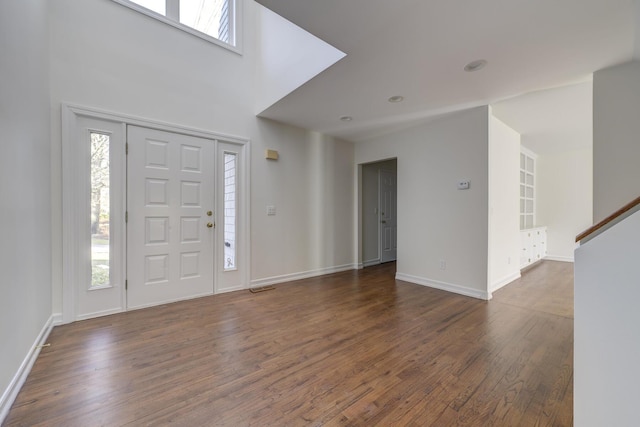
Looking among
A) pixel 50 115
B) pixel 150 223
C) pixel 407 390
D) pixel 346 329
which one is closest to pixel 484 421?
pixel 407 390

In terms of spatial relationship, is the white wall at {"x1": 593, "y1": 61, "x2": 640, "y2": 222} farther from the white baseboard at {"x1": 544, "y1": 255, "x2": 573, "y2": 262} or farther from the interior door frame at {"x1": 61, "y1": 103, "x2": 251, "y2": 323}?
Result: the interior door frame at {"x1": 61, "y1": 103, "x2": 251, "y2": 323}

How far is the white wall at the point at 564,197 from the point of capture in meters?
5.39

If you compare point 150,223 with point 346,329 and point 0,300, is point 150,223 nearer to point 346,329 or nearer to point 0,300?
point 0,300

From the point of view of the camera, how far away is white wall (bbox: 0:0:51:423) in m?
1.48

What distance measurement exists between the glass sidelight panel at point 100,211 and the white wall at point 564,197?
8081mm

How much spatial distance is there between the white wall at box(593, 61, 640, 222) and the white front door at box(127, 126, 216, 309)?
4.06 m

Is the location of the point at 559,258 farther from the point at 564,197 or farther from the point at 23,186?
the point at 23,186

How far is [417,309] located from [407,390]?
140 centimetres

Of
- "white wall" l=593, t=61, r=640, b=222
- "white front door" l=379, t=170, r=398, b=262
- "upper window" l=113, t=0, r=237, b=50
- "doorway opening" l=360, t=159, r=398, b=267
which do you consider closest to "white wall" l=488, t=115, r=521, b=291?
"white wall" l=593, t=61, r=640, b=222

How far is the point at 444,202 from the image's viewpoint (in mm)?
3561

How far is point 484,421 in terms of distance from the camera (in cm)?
131

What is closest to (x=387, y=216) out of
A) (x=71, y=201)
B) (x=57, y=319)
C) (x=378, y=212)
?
(x=378, y=212)

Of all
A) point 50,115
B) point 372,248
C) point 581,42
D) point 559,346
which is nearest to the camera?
point 581,42

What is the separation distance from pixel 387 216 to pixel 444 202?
6.70 feet
